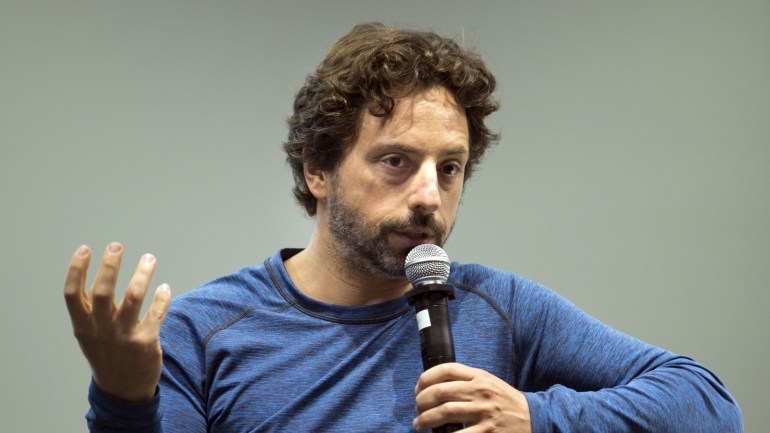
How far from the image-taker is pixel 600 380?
153cm

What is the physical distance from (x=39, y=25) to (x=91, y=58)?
0.16m

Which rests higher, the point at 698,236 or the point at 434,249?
the point at 434,249

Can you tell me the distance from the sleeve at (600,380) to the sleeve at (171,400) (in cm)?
58

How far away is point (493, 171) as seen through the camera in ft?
Answer: 8.71

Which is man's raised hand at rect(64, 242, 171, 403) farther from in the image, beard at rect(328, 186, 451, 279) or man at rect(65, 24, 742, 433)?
beard at rect(328, 186, 451, 279)

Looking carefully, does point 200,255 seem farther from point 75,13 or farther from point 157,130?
point 75,13

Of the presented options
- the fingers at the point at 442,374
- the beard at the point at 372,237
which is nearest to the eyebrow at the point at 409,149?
the beard at the point at 372,237

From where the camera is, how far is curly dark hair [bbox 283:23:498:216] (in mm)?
1662

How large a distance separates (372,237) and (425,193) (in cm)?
14

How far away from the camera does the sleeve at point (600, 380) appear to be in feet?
4.54

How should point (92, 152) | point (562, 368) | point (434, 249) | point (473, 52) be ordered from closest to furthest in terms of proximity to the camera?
point (434, 249)
point (562, 368)
point (473, 52)
point (92, 152)

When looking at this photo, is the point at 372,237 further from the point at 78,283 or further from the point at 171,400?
the point at 78,283

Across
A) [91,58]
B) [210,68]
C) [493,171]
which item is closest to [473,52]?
[493,171]

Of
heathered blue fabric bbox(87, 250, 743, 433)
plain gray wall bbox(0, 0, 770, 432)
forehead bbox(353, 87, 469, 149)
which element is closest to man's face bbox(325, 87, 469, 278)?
forehead bbox(353, 87, 469, 149)
